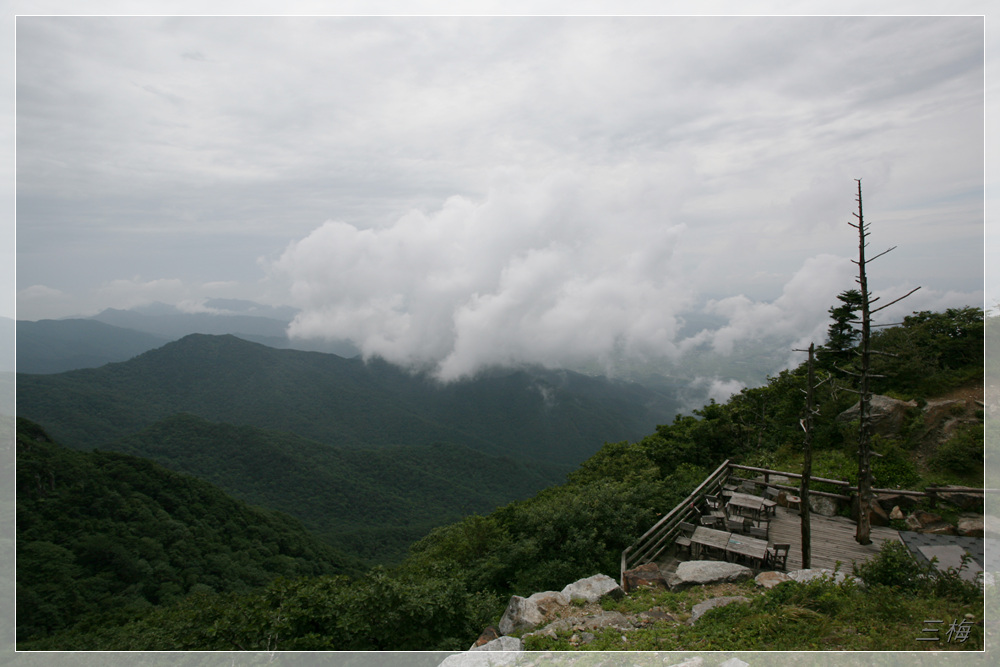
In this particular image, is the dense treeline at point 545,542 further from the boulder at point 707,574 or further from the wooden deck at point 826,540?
the boulder at point 707,574

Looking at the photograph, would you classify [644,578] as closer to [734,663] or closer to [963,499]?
[734,663]

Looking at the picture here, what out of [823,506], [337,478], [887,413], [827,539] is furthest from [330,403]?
[827,539]

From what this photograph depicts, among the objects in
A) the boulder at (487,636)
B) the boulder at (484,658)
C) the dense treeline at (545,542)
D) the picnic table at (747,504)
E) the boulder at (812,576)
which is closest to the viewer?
the boulder at (484,658)

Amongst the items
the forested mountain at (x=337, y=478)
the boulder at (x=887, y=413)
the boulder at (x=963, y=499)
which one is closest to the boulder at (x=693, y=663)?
the boulder at (x=963, y=499)

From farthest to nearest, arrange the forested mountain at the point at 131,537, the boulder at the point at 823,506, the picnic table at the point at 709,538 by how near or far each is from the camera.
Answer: the forested mountain at the point at 131,537
the boulder at the point at 823,506
the picnic table at the point at 709,538

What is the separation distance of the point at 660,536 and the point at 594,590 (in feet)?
8.69

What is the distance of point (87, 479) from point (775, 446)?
45787 mm

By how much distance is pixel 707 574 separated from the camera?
7324 millimetres

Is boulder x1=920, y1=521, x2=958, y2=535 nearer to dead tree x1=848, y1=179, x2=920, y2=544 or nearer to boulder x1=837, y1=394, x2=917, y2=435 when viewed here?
dead tree x1=848, y1=179, x2=920, y2=544

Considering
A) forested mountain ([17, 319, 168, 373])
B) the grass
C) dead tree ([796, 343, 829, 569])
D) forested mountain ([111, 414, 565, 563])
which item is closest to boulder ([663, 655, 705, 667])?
the grass

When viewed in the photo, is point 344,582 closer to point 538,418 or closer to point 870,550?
point 870,550

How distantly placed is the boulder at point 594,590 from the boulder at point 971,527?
6109 mm

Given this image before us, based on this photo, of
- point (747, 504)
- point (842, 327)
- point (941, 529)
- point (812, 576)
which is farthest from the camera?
point (842, 327)

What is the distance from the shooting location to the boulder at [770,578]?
6840 mm
